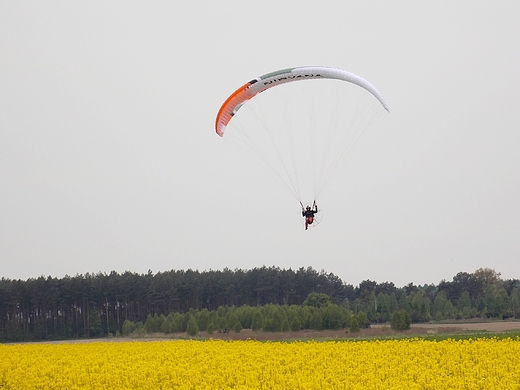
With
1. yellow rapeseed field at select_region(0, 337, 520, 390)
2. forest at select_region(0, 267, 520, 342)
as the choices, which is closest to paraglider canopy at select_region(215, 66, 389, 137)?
yellow rapeseed field at select_region(0, 337, 520, 390)

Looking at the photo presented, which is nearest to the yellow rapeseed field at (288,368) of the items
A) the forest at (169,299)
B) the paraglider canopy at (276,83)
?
the paraglider canopy at (276,83)

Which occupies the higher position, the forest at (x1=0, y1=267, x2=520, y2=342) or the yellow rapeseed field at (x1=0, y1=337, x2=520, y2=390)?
the forest at (x1=0, y1=267, x2=520, y2=342)

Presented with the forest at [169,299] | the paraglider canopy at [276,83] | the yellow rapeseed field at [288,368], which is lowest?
the yellow rapeseed field at [288,368]

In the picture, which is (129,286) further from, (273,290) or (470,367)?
(470,367)

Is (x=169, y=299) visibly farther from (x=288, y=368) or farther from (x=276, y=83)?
(x=288, y=368)

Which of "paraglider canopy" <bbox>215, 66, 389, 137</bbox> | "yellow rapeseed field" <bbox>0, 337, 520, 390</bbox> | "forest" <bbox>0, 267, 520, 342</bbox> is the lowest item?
"yellow rapeseed field" <bbox>0, 337, 520, 390</bbox>

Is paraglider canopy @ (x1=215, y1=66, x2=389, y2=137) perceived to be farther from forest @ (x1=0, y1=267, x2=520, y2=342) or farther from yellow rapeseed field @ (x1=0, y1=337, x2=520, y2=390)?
forest @ (x1=0, y1=267, x2=520, y2=342)

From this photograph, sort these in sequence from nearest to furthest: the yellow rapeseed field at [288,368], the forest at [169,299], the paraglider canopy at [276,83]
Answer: the yellow rapeseed field at [288,368], the paraglider canopy at [276,83], the forest at [169,299]

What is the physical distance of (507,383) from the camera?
1903 cm

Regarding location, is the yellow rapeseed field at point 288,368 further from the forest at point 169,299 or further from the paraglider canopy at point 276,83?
the forest at point 169,299

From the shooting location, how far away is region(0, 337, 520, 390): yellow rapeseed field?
2016 cm

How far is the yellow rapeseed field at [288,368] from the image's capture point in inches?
794

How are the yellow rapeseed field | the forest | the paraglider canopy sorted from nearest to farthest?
the yellow rapeseed field
the paraglider canopy
the forest

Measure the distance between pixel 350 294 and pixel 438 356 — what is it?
393ft
